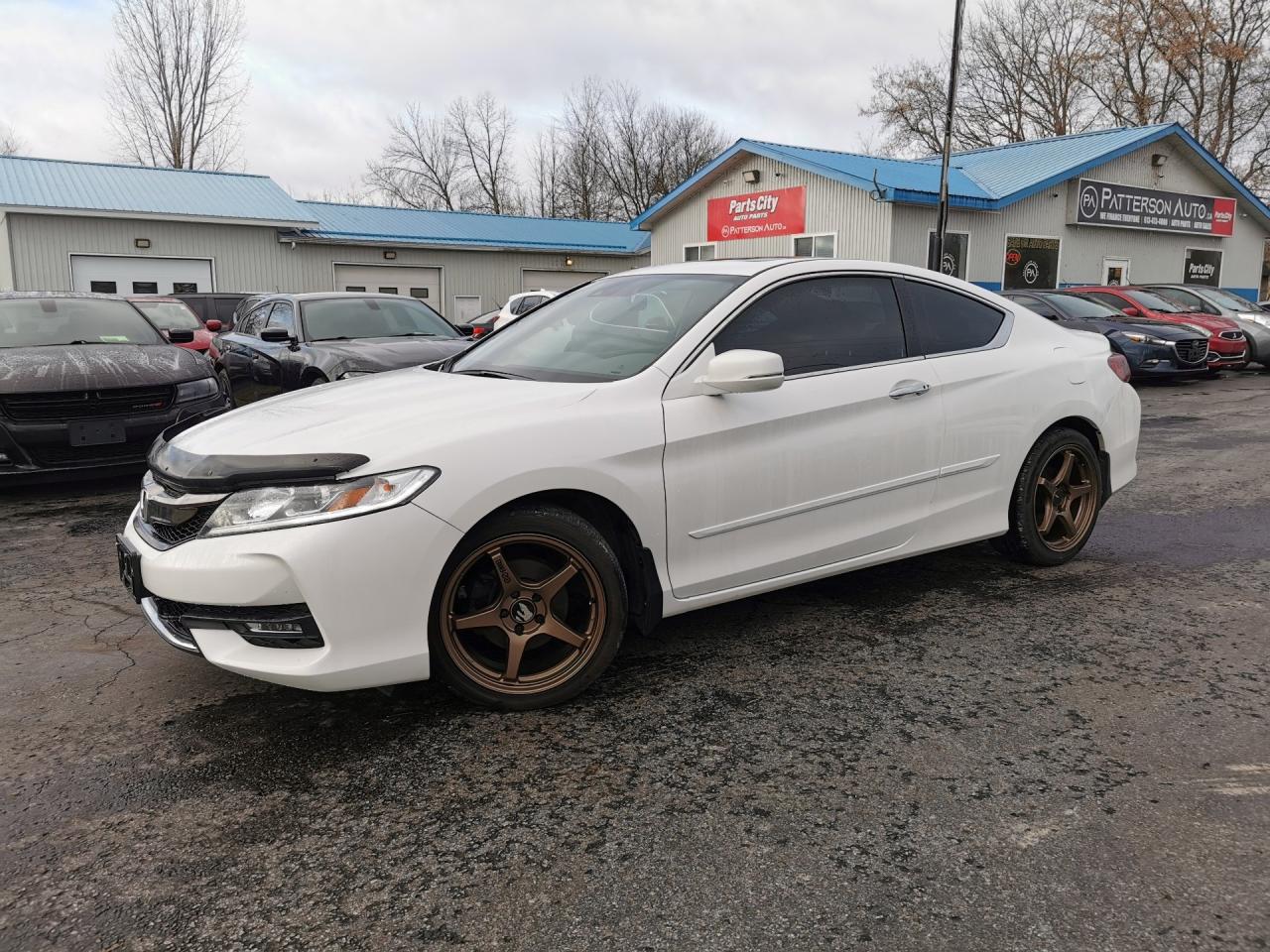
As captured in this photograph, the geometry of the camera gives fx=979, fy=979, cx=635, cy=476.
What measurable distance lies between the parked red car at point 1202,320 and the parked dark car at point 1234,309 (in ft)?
0.92

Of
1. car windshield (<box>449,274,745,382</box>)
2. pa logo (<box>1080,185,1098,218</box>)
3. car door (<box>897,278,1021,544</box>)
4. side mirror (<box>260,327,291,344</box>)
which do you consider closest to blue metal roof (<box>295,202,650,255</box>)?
pa logo (<box>1080,185,1098,218</box>)

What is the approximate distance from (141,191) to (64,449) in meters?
21.2

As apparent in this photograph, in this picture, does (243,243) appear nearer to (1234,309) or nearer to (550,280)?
(550,280)

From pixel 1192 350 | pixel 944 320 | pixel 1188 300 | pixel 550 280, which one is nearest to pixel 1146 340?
pixel 1192 350

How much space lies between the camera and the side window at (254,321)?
10383 mm

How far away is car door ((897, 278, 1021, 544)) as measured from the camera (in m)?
4.31

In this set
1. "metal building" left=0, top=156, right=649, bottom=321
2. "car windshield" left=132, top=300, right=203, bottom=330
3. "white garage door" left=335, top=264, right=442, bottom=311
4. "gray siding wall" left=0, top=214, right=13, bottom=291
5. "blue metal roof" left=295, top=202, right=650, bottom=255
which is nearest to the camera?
"car windshield" left=132, top=300, right=203, bottom=330

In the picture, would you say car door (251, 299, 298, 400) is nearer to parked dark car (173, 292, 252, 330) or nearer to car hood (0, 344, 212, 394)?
car hood (0, 344, 212, 394)

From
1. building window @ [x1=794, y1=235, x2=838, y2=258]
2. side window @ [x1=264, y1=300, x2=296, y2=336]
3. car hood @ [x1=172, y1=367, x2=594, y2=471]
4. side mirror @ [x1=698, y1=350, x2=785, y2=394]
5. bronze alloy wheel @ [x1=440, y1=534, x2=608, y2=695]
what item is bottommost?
bronze alloy wheel @ [x1=440, y1=534, x2=608, y2=695]

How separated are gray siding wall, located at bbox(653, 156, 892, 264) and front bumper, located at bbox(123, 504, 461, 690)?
1545cm

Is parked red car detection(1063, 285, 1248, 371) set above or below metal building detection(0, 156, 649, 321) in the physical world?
below

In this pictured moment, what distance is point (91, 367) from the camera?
22.2ft

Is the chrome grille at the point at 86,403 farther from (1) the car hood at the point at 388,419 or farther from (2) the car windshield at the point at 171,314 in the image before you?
(2) the car windshield at the point at 171,314

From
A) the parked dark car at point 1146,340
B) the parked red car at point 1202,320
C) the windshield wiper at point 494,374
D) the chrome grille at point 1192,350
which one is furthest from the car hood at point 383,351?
the parked red car at point 1202,320
